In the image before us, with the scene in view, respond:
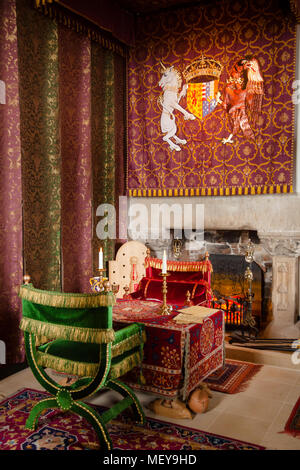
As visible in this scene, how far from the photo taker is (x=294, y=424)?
2.92 metres

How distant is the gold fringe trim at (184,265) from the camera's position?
14.9 ft

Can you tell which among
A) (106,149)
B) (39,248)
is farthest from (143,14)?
(39,248)

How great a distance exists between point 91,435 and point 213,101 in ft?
12.8

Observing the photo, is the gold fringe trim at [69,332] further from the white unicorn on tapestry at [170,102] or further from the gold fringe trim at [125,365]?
the white unicorn on tapestry at [170,102]

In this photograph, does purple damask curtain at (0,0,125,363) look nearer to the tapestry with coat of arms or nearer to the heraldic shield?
the tapestry with coat of arms

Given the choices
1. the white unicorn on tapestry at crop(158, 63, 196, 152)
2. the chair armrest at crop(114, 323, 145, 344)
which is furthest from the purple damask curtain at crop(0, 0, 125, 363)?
the chair armrest at crop(114, 323, 145, 344)

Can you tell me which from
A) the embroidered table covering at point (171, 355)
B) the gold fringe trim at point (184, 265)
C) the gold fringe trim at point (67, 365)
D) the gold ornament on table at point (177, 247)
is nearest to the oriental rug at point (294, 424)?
the embroidered table covering at point (171, 355)

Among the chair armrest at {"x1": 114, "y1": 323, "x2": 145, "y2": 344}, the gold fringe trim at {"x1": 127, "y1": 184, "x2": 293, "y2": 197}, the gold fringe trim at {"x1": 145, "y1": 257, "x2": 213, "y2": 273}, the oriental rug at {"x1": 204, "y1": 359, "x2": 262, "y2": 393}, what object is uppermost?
the gold fringe trim at {"x1": 127, "y1": 184, "x2": 293, "y2": 197}

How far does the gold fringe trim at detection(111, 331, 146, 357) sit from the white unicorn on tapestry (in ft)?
9.84

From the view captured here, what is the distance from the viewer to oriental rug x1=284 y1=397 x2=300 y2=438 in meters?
2.81

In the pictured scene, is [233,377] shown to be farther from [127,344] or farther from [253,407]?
[127,344]

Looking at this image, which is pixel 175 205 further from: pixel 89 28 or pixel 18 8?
pixel 18 8

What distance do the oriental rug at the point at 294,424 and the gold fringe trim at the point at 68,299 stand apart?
5.08 feet
